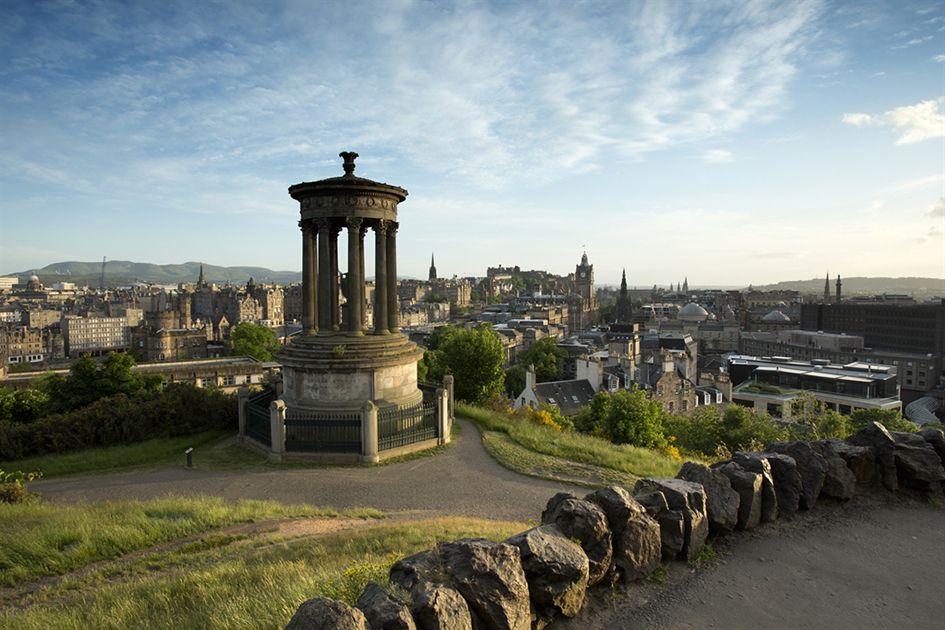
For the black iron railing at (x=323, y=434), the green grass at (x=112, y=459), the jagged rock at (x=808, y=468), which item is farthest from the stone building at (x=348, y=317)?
the jagged rock at (x=808, y=468)

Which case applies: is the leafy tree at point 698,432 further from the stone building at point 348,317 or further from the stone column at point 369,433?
the stone column at point 369,433

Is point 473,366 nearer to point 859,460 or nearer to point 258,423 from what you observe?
point 258,423

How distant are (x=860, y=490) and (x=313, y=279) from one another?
1653cm

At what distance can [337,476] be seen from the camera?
14.4 metres

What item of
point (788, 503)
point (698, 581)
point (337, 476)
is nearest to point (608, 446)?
point (337, 476)

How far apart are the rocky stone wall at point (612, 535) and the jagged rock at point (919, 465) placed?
0.02 meters

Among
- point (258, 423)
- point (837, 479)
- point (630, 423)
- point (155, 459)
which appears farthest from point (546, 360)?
point (837, 479)

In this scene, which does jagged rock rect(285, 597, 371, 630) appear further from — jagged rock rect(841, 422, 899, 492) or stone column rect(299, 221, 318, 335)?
stone column rect(299, 221, 318, 335)

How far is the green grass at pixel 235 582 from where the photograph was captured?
544 cm

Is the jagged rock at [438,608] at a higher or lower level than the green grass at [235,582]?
higher

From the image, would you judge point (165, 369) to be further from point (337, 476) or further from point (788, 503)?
point (788, 503)

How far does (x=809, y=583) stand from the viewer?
20.5ft

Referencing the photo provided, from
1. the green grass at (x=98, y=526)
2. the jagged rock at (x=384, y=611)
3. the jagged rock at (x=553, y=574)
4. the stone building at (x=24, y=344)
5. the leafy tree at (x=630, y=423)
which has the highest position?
the jagged rock at (x=384, y=611)

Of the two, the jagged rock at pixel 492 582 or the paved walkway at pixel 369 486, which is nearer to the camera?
the jagged rock at pixel 492 582
